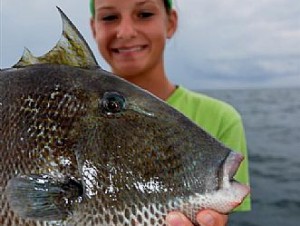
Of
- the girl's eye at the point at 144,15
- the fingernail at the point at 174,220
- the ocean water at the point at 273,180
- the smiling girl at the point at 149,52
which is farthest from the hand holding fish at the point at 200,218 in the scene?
the ocean water at the point at 273,180

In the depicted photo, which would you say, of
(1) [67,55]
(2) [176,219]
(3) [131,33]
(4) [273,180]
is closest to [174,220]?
(2) [176,219]

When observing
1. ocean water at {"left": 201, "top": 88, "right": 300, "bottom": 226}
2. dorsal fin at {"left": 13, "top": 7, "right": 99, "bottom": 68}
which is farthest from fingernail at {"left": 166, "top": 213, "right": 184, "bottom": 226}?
ocean water at {"left": 201, "top": 88, "right": 300, "bottom": 226}

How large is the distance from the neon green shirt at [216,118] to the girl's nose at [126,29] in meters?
0.53

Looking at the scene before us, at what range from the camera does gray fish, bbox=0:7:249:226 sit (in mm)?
1580

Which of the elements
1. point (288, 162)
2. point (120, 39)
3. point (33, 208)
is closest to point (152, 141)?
point (33, 208)

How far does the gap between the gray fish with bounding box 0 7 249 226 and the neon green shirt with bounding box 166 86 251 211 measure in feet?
4.34

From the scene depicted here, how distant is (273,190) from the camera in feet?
34.4

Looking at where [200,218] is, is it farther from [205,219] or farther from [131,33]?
[131,33]

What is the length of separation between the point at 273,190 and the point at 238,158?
9.17 meters

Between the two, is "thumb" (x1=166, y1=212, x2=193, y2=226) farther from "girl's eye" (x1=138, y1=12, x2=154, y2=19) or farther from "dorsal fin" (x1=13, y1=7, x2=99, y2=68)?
"girl's eye" (x1=138, y1=12, x2=154, y2=19)

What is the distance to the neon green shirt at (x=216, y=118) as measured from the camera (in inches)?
119

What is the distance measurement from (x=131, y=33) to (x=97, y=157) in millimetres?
1278

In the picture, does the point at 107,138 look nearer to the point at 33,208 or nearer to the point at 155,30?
the point at 33,208

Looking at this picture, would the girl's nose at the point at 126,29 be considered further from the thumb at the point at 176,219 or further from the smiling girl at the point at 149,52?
the thumb at the point at 176,219
